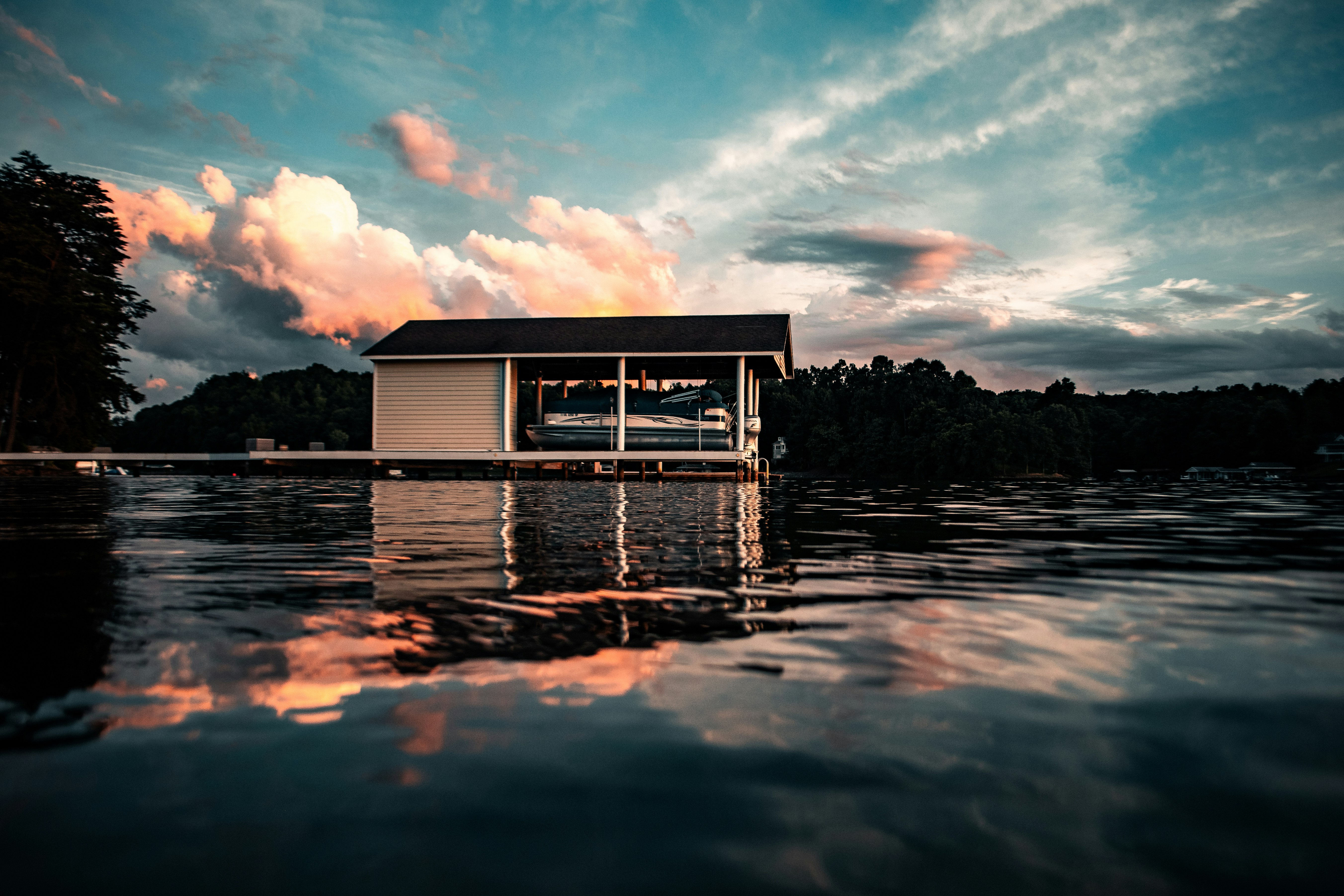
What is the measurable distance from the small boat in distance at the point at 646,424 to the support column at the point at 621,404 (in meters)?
0.98

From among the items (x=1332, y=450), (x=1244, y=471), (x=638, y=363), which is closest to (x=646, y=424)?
(x=638, y=363)

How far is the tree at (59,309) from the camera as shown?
28.7 m

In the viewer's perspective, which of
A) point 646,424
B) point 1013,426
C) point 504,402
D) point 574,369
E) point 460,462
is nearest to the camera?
point 460,462

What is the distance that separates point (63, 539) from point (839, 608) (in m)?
6.52

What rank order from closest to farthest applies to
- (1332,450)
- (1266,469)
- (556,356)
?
(556,356), (1332,450), (1266,469)

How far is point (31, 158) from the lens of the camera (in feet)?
100

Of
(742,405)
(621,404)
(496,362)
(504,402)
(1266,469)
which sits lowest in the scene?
(1266,469)

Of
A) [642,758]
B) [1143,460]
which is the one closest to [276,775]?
[642,758]

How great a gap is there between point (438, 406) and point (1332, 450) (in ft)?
264

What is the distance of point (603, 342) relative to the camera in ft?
97.2

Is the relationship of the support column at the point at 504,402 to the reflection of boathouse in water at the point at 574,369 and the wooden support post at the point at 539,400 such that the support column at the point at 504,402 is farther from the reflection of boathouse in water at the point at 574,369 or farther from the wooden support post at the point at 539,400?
the wooden support post at the point at 539,400

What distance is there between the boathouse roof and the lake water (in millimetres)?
24032

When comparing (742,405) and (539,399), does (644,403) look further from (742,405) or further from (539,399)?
(742,405)

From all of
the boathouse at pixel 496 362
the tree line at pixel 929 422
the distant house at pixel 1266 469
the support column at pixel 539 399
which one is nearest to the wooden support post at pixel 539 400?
the support column at pixel 539 399
